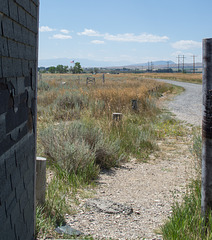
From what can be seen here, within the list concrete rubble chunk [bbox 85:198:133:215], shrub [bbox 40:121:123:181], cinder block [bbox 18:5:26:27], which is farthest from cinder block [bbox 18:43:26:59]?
shrub [bbox 40:121:123:181]

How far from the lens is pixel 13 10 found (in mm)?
2115

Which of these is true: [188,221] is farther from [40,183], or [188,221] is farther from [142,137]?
[142,137]

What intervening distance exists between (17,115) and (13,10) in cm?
74

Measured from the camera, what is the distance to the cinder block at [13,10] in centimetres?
204

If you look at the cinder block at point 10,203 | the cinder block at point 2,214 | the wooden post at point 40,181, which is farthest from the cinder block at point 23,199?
the wooden post at point 40,181

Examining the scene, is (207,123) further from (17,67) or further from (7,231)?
(7,231)

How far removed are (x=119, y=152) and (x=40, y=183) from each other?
116 inches

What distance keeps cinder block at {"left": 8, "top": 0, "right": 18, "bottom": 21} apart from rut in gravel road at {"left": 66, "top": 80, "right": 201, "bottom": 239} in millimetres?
2346

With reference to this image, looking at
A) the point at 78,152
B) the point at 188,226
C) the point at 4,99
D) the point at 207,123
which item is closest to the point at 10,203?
the point at 4,99

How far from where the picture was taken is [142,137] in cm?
744

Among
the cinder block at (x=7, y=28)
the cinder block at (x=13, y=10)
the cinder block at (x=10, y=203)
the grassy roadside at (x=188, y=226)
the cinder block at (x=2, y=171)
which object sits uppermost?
the cinder block at (x=13, y=10)

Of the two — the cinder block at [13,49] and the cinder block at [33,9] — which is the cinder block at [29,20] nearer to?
the cinder block at [33,9]

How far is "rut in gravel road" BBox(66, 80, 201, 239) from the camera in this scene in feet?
11.6

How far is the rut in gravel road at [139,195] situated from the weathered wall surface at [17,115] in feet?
3.03
